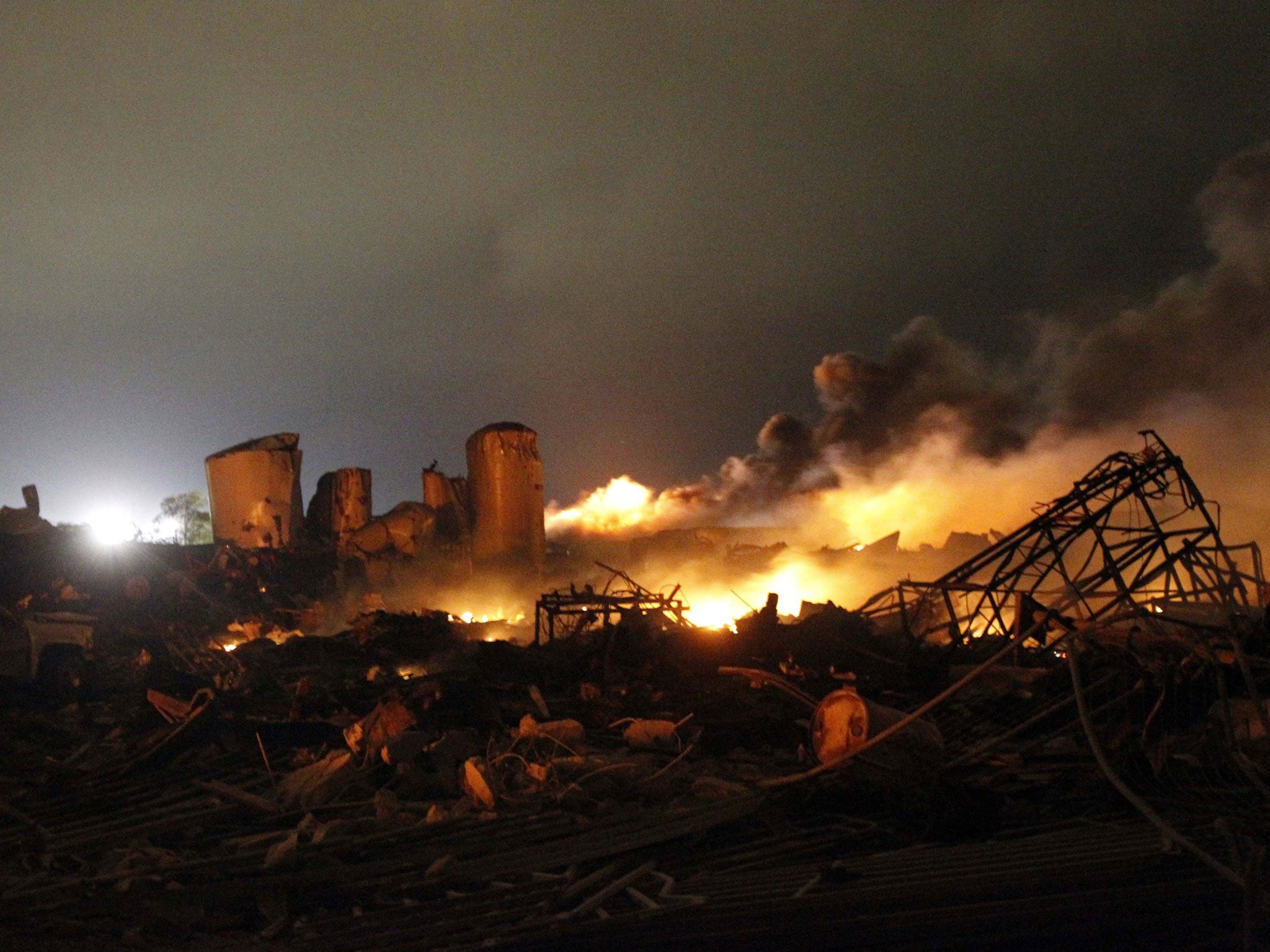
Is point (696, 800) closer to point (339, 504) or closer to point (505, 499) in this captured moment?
point (505, 499)

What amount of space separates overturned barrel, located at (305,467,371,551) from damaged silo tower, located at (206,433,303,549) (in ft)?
7.30

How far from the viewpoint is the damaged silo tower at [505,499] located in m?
27.4

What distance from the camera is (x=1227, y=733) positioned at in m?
6.50

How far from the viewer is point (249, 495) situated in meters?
26.0

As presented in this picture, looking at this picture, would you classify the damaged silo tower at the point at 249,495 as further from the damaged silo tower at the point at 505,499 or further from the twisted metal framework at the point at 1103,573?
the twisted metal framework at the point at 1103,573

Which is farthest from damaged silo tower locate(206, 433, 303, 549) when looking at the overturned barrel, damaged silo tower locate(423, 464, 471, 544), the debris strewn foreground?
the debris strewn foreground

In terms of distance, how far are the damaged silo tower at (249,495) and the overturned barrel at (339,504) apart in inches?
87.6

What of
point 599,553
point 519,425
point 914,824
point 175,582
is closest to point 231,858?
point 914,824

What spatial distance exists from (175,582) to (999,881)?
20.2 metres

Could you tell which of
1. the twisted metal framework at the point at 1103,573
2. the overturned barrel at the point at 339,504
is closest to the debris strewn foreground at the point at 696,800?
the twisted metal framework at the point at 1103,573

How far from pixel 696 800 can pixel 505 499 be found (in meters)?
20.4

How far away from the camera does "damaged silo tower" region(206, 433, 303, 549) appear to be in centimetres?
2600

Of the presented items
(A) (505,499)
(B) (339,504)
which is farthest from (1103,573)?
(B) (339,504)

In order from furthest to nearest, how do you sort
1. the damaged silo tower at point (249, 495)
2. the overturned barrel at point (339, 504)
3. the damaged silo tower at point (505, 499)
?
the overturned barrel at point (339, 504) → the damaged silo tower at point (505, 499) → the damaged silo tower at point (249, 495)
